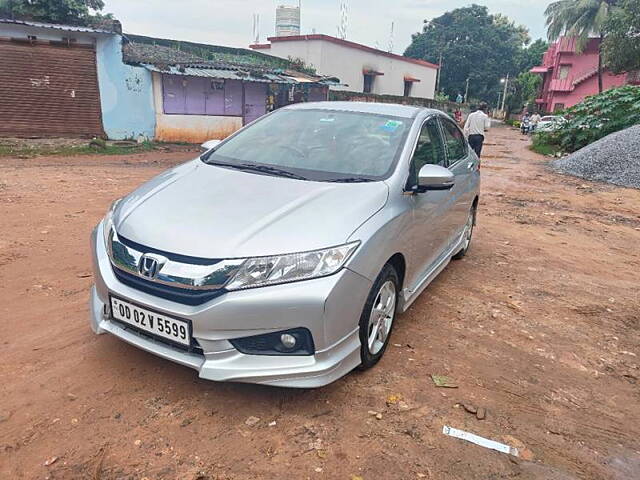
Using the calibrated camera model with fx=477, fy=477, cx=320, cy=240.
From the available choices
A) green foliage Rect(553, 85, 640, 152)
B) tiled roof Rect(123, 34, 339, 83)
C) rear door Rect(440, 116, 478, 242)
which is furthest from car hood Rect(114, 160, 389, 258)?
green foliage Rect(553, 85, 640, 152)

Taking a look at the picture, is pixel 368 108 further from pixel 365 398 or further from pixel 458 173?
pixel 365 398

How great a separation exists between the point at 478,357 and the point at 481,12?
187ft

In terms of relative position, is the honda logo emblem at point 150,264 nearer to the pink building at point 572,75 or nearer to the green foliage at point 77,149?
the green foliage at point 77,149

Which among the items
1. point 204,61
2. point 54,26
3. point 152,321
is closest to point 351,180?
point 152,321

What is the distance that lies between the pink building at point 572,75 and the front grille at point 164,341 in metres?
42.1

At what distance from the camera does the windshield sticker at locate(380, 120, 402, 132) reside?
3.54 metres

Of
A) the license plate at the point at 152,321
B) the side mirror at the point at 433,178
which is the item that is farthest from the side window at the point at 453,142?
the license plate at the point at 152,321

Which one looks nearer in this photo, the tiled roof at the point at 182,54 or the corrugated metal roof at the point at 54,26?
the corrugated metal roof at the point at 54,26

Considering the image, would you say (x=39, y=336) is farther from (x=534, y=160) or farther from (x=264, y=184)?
(x=534, y=160)

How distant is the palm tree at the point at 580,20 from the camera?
33969 mm

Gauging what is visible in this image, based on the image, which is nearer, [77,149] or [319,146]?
[319,146]

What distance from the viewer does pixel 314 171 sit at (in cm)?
318

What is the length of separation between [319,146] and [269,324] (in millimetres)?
1606

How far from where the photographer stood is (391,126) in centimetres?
358
